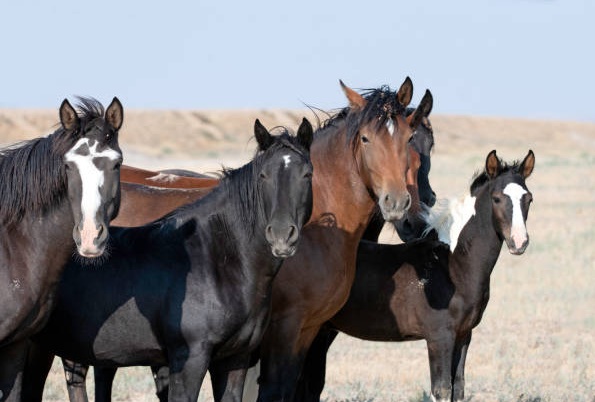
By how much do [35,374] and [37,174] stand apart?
191cm

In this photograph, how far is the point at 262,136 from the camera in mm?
6309

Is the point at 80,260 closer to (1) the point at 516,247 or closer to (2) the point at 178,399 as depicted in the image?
(2) the point at 178,399

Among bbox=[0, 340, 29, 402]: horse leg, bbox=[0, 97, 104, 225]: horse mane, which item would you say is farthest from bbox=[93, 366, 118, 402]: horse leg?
bbox=[0, 97, 104, 225]: horse mane

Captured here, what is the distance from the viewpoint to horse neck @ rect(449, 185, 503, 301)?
27.8ft

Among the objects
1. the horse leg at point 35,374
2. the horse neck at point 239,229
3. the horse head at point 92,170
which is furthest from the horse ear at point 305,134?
the horse leg at point 35,374

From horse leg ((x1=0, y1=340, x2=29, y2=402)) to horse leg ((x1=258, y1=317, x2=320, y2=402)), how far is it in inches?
70.0

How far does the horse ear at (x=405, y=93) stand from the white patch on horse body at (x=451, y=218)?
1611 millimetres

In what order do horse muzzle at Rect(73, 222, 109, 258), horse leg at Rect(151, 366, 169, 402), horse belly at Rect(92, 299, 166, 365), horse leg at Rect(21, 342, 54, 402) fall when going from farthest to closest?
horse leg at Rect(151, 366, 169, 402) < horse leg at Rect(21, 342, 54, 402) < horse belly at Rect(92, 299, 166, 365) < horse muzzle at Rect(73, 222, 109, 258)

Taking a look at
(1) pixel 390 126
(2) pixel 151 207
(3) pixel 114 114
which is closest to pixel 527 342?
(2) pixel 151 207

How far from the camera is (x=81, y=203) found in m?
5.39

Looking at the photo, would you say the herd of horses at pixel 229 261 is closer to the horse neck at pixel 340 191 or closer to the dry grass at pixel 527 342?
the horse neck at pixel 340 191

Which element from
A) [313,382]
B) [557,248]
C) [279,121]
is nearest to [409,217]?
[313,382]

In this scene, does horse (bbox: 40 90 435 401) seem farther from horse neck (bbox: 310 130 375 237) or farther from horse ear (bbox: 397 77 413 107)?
horse neck (bbox: 310 130 375 237)

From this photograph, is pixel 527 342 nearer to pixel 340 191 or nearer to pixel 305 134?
pixel 340 191
